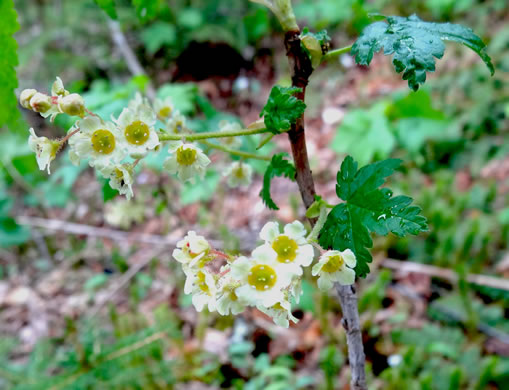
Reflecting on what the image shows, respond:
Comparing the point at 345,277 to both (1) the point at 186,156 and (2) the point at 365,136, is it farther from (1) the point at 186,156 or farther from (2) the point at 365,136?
(2) the point at 365,136

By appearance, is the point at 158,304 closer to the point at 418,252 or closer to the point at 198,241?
the point at 418,252

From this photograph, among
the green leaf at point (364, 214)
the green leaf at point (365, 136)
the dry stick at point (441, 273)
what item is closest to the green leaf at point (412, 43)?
the green leaf at point (364, 214)

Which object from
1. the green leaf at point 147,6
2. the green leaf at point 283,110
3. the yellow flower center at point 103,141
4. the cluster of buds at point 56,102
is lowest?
the yellow flower center at point 103,141

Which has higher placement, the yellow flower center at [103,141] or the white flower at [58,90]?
the white flower at [58,90]

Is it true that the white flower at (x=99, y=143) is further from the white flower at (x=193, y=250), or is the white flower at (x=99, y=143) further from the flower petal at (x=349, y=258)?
the flower petal at (x=349, y=258)

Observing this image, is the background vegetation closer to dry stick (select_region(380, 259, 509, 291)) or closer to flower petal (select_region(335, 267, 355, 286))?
dry stick (select_region(380, 259, 509, 291))

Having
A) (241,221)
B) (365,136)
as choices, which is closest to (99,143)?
(365,136)

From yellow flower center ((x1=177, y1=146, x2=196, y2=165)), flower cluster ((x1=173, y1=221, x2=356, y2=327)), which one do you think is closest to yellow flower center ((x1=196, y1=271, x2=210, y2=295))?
flower cluster ((x1=173, y1=221, x2=356, y2=327))

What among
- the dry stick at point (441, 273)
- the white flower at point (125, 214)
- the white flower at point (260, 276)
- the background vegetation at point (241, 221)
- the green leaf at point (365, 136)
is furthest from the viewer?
the white flower at point (125, 214)
